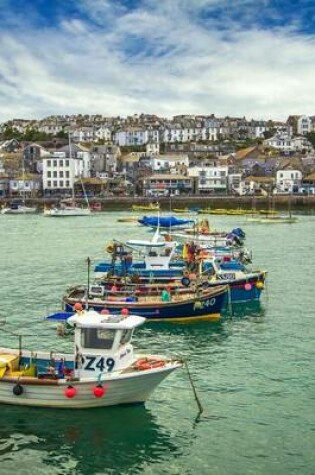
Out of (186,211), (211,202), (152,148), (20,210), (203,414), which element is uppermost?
(152,148)

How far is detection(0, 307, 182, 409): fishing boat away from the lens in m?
19.3

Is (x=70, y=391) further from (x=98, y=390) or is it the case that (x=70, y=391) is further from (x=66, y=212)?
(x=66, y=212)

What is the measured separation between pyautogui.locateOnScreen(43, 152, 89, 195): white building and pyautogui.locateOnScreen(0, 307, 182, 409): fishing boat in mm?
122378

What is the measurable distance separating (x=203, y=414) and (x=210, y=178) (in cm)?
12667

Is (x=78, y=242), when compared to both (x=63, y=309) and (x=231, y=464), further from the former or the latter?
(x=231, y=464)

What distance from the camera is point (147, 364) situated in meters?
20.1

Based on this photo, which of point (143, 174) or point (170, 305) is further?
point (143, 174)

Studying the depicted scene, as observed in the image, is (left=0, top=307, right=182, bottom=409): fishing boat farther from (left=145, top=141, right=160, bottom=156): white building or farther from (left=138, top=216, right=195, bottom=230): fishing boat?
(left=145, top=141, right=160, bottom=156): white building

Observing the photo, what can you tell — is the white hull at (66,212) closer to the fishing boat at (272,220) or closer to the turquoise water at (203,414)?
the fishing boat at (272,220)

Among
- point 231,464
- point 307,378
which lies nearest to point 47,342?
point 307,378

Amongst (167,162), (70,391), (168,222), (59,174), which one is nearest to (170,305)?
(70,391)

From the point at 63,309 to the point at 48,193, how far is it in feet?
375

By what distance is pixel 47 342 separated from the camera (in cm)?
2756

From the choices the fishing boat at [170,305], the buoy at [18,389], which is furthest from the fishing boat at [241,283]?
the buoy at [18,389]
